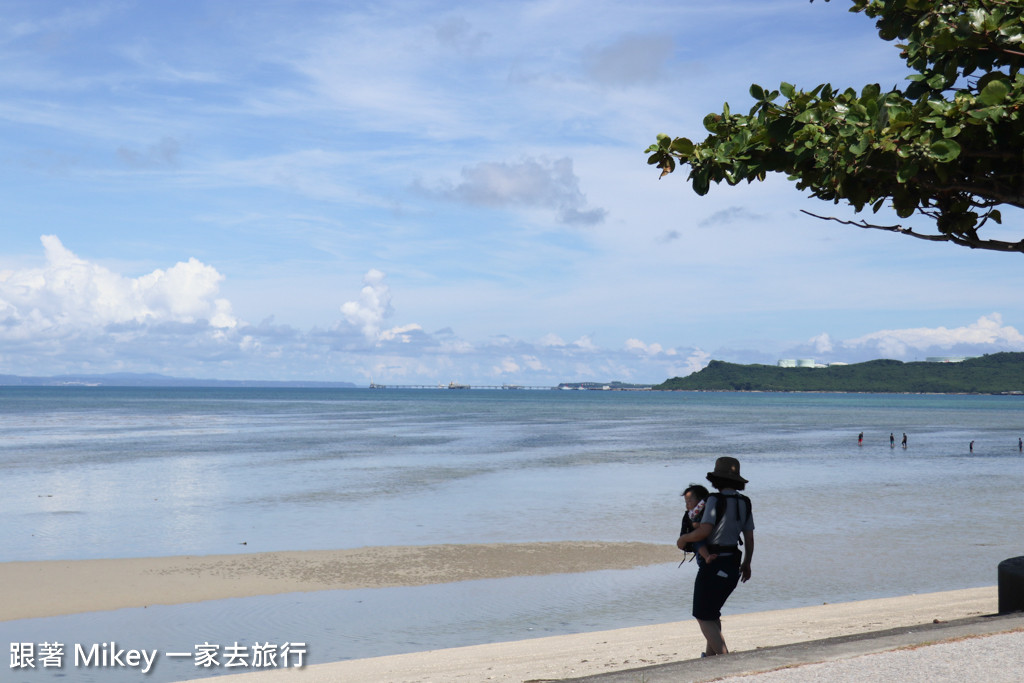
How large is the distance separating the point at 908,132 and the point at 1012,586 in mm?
6030

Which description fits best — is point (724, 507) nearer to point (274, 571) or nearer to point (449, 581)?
point (449, 581)

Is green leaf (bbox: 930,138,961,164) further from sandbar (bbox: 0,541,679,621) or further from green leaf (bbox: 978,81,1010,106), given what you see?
sandbar (bbox: 0,541,679,621)

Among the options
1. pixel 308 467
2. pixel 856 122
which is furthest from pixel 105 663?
pixel 308 467

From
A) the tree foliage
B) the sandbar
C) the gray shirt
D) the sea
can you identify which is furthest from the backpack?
the sandbar

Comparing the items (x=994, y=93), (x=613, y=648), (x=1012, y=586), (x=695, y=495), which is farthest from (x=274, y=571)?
(x=994, y=93)

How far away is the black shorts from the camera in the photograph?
8281mm

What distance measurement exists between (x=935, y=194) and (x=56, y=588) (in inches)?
706

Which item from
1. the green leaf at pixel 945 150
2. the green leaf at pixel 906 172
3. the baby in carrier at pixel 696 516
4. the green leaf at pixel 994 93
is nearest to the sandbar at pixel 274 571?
the baby in carrier at pixel 696 516

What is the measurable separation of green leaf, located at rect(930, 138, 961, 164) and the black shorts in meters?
4.09

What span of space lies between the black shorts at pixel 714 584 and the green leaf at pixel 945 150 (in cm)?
409

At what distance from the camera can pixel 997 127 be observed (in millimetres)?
8000

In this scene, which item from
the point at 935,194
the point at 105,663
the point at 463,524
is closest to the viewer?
the point at 935,194

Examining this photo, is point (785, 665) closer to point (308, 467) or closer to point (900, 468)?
point (308, 467)

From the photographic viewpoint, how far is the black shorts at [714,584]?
828 centimetres
